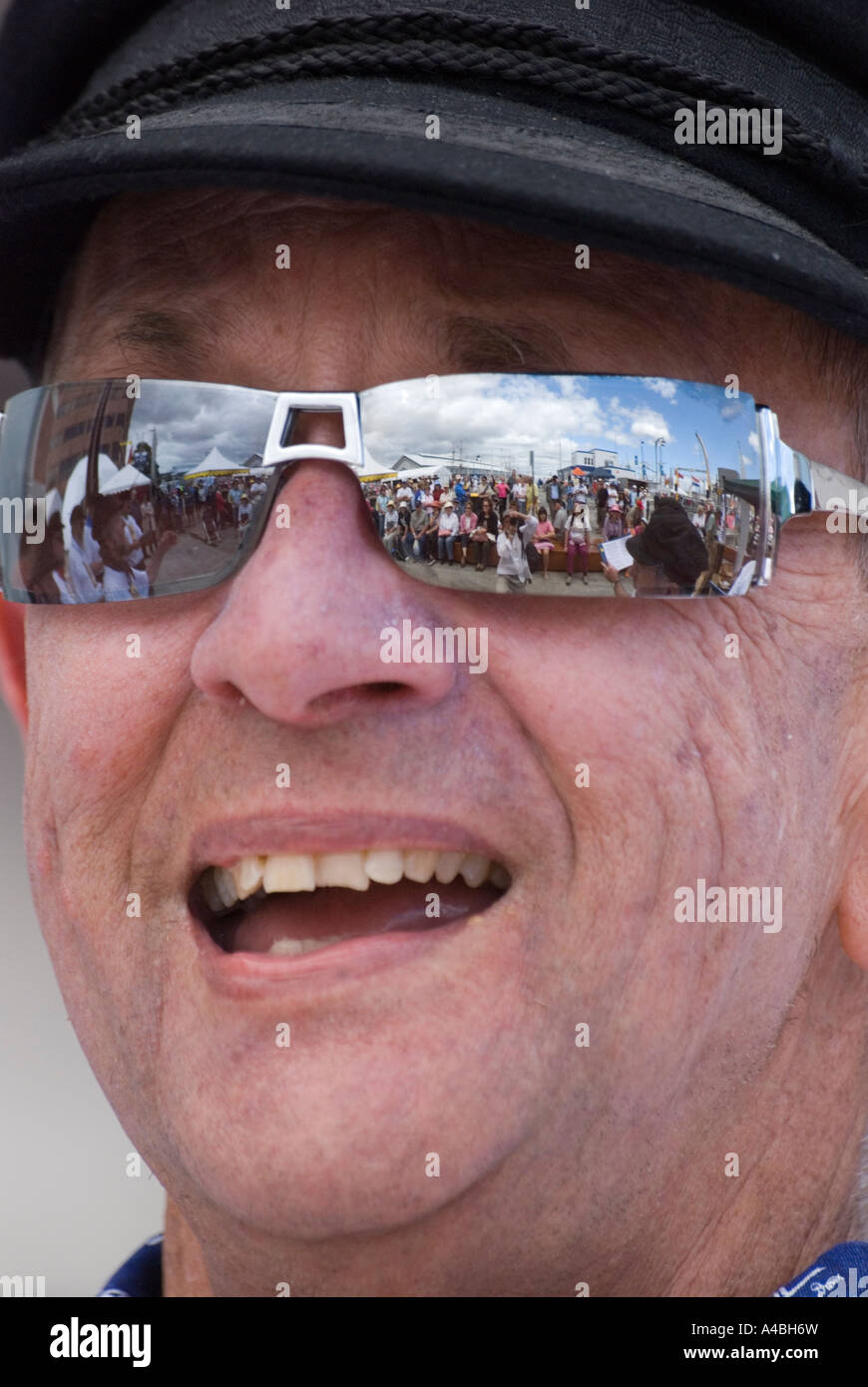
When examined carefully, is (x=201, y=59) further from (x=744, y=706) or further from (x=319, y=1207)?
(x=319, y=1207)

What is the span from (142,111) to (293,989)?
105cm

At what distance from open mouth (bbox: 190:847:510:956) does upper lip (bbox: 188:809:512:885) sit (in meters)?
0.03

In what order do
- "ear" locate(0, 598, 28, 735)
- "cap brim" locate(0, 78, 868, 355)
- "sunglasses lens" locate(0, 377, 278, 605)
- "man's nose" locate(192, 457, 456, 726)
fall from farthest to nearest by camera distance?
"ear" locate(0, 598, 28, 735) → "sunglasses lens" locate(0, 377, 278, 605) → "man's nose" locate(192, 457, 456, 726) → "cap brim" locate(0, 78, 868, 355)

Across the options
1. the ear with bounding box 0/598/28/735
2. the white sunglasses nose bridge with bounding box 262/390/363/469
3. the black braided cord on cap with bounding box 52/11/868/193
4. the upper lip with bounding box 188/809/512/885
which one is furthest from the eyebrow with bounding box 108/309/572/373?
the ear with bounding box 0/598/28/735

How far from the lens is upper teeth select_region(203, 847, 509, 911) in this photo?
62.5 inches

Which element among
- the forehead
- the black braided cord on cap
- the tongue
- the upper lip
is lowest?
the tongue

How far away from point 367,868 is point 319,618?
0.29 meters

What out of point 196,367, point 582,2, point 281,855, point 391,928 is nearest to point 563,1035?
point 391,928

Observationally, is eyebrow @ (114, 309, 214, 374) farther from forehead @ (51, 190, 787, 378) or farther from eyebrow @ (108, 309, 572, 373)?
eyebrow @ (108, 309, 572, 373)

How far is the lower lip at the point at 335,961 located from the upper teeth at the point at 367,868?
0.06 m

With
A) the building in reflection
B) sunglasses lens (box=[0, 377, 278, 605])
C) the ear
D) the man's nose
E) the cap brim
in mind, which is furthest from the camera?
the ear

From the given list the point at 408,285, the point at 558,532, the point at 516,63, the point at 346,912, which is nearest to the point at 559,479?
the point at 558,532

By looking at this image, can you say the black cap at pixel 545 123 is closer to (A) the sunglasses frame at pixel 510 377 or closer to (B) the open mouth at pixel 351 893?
(A) the sunglasses frame at pixel 510 377

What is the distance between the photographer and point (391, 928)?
161cm
